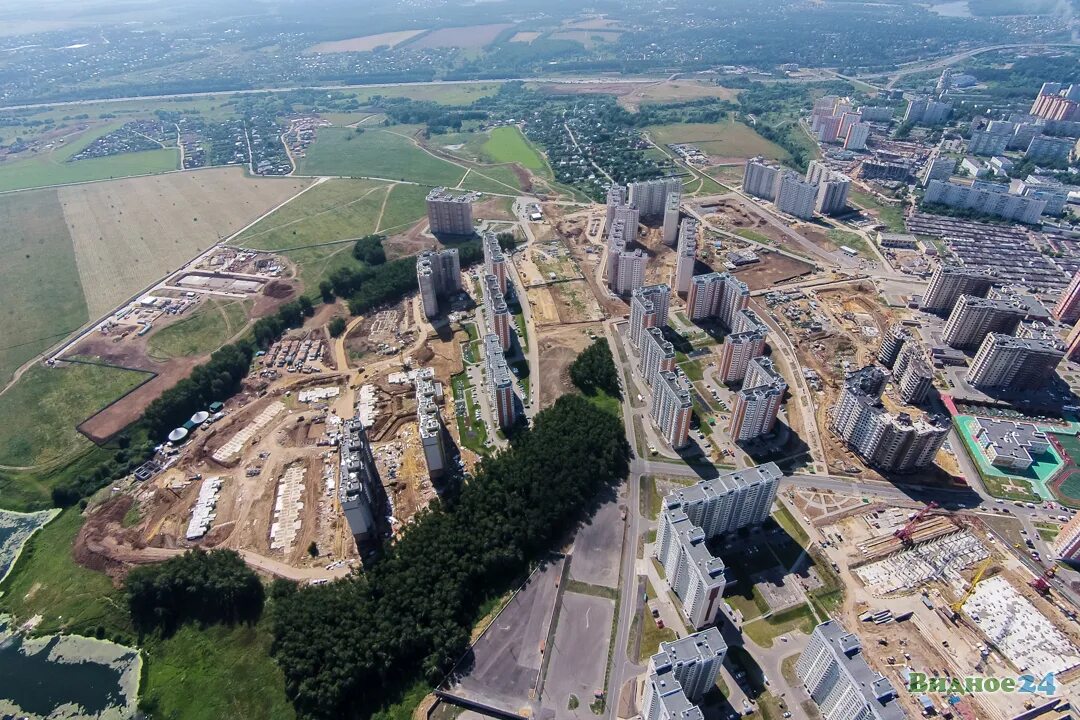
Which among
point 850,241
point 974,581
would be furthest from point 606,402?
point 850,241

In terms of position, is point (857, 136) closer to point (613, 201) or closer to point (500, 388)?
point (613, 201)

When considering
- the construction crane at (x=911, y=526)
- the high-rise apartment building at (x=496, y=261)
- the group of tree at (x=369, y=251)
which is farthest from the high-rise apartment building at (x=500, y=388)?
the group of tree at (x=369, y=251)

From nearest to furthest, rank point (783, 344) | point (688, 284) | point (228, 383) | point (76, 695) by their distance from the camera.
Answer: point (76, 695), point (228, 383), point (783, 344), point (688, 284)

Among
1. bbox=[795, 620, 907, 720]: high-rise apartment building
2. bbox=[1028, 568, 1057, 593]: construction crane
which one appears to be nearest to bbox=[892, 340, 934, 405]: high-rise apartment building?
bbox=[1028, 568, 1057, 593]: construction crane

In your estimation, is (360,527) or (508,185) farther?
(508,185)

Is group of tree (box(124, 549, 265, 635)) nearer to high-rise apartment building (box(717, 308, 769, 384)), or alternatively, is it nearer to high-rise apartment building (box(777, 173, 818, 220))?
high-rise apartment building (box(717, 308, 769, 384))

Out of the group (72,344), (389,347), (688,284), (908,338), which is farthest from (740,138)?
(72,344)

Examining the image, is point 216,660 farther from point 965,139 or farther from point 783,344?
point 965,139
